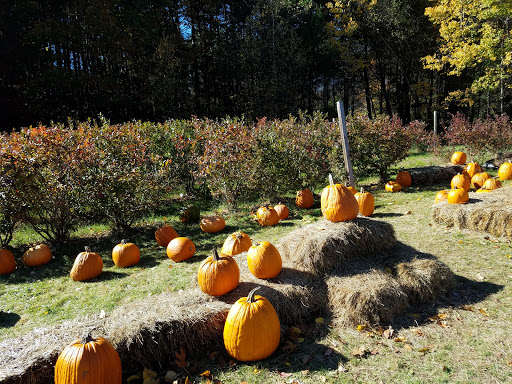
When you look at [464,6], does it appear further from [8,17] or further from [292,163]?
[8,17]

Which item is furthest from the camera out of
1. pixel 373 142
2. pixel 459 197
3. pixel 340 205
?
pixel 373 142

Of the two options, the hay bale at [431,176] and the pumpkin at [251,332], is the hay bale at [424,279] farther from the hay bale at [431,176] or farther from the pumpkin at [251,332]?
the hay bale at [431,176]

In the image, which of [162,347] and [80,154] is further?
[80,154]

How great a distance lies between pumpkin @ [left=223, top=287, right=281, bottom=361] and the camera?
2.69 meters

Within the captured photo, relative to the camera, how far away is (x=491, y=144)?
35.8 ft

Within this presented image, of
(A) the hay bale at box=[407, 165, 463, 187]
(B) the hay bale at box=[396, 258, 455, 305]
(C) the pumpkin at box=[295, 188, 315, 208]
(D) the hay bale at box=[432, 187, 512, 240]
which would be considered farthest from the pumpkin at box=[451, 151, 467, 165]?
(B) the hay bale at box=[396, 258, 455, 305]

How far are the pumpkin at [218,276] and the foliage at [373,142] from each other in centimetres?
677

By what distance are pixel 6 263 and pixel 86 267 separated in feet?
5.11

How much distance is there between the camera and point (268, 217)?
652 cm

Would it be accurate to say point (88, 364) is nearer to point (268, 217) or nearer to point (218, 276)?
point (218, 276)

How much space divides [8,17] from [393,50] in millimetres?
25052

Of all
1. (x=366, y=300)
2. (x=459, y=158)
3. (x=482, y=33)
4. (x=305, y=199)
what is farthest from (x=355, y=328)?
(x=482, y=33)

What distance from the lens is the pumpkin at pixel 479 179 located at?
7773mm

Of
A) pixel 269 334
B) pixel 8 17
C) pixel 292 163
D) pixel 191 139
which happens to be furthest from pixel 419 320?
pixel 8 17
